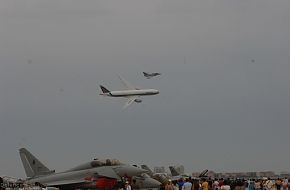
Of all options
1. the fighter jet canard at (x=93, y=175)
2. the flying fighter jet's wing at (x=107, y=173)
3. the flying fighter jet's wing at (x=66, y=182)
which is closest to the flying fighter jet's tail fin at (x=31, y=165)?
the fighter jet canard at (x=93, y=175)

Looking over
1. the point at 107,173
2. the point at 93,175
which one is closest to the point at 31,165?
the point at 93,175

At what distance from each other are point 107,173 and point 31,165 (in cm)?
1100

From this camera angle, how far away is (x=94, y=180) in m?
33.7

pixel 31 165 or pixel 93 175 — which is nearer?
pixel 93 175

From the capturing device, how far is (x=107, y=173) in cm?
3331

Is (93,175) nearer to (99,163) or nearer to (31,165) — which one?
(99,163)

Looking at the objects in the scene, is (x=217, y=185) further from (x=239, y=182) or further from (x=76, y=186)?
(x=76, y=186)

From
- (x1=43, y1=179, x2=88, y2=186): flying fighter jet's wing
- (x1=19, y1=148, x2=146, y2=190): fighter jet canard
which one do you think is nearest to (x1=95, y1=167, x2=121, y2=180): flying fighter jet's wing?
(x1=19, y1=148, x2=146, y2=190): fighter jet canard

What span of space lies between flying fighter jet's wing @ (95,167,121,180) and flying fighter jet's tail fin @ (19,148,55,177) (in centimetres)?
900

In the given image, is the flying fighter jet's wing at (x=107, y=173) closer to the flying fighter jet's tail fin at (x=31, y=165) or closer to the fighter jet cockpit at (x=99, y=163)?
the fighter jet cockpit at (x=99, y=163)

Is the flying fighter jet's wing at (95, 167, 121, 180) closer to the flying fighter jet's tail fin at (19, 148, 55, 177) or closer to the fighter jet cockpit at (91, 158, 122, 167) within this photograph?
the fighter jet cockpit at (91, 158, 122, 167)

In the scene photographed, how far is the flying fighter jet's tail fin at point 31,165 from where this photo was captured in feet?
137

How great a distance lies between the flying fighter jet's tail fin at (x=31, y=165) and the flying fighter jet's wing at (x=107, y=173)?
29.5 feet

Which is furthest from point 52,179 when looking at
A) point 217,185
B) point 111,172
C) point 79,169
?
point 217,185
